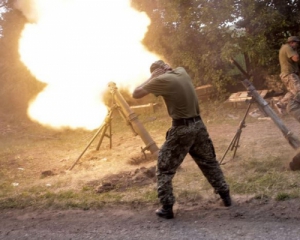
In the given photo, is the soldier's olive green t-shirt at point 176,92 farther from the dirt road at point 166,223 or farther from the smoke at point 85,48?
the smoke at point 85,48

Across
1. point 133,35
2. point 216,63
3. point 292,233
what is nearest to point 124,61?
point 133,35

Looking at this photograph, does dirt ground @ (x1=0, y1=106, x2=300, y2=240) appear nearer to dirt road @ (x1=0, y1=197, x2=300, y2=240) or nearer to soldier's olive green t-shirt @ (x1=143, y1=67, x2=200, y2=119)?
dirt road @ (x1=0, y1=197, x2=300, y2=240)

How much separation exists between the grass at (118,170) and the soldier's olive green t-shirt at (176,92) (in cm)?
129

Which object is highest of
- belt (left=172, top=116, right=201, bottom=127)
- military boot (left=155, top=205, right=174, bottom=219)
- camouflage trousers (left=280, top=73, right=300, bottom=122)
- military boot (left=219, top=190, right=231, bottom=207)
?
belt (left=172, top=116, right=201, bottom=127)

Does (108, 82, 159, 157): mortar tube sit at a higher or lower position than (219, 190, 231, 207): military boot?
higher

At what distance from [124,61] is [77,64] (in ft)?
3.98

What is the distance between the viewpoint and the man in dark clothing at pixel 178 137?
4836mm

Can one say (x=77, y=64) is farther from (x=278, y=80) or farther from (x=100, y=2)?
(x=278, y=80)

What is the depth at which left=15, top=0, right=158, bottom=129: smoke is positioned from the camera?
9.52m

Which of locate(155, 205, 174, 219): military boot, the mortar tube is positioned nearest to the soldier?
the mortar tube

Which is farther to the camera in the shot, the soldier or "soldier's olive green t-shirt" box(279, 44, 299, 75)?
"soldier's olive green t-shirt" box(279, 44, 299, 75)

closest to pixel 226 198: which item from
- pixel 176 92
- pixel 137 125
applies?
pixel 176 92

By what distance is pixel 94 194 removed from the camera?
20.2 feet

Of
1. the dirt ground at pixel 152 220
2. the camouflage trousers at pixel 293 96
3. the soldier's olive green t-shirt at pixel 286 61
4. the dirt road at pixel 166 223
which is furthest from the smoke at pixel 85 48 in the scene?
the dirt road at pixel 166 223
